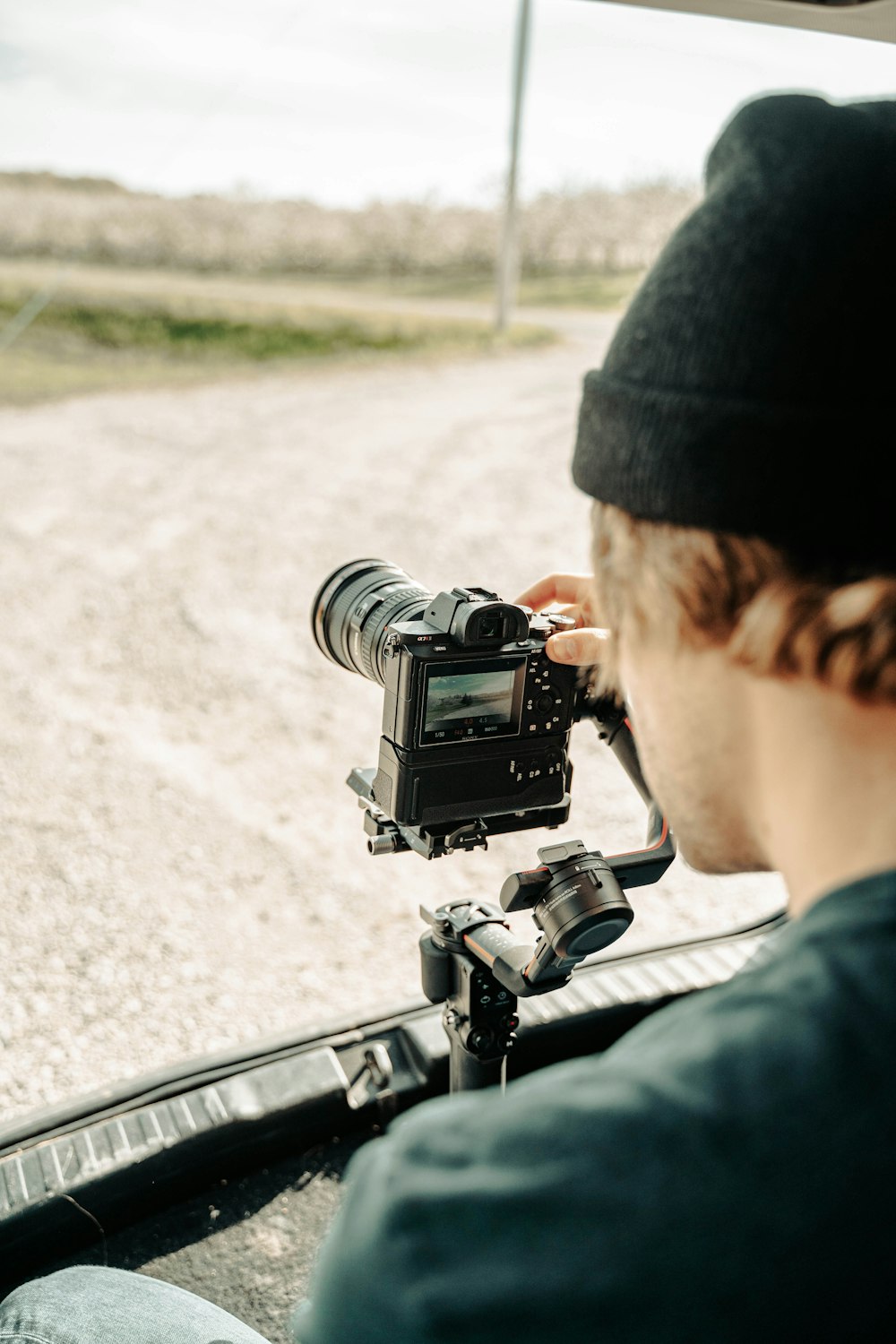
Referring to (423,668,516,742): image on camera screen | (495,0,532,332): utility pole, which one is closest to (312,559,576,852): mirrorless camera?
(423,668,516,742): image on camera screen

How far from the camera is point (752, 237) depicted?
2.01 feet

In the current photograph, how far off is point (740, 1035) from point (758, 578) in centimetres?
27

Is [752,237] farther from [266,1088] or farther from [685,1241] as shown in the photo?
[266,1088]

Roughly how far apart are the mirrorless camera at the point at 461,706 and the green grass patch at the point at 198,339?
921 centimetres

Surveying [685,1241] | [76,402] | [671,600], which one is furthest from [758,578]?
[76,402]

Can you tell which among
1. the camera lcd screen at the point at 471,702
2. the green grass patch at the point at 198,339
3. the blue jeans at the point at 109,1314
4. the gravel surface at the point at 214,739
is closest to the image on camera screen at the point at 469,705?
the camera lcd screen at the point at 471,702

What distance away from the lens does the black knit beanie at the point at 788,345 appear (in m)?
0.60

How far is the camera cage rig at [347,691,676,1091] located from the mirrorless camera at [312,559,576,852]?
0.03 metres

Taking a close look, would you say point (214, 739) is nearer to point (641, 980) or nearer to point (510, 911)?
point (641, 980)

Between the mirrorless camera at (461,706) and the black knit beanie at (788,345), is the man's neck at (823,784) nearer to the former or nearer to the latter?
the black knit beanie at (788,345)

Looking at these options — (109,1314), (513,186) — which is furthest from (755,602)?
(513,186)

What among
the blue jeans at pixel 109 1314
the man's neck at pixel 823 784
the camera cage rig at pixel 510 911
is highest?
the man's neck at pixel 823 784

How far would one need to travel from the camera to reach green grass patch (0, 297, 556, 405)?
10.6 meters

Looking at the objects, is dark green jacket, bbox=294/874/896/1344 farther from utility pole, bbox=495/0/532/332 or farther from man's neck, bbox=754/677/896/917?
utility pole, bbox=495/0/532/332
